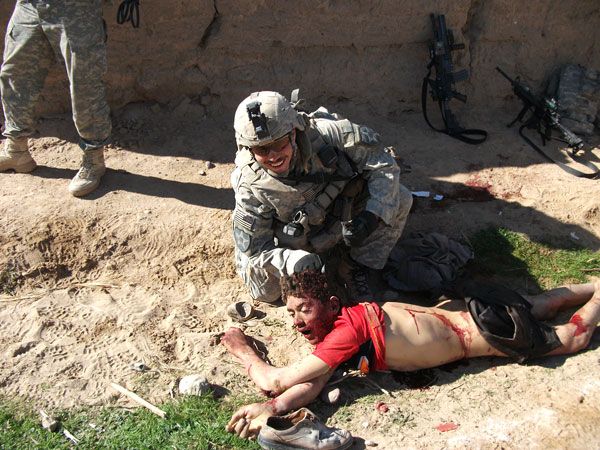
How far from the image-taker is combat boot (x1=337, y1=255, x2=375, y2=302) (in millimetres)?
4961

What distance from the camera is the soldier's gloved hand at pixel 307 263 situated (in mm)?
4340

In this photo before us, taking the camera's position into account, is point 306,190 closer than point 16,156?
Yes

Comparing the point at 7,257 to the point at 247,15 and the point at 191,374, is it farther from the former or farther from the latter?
the point at 247,15

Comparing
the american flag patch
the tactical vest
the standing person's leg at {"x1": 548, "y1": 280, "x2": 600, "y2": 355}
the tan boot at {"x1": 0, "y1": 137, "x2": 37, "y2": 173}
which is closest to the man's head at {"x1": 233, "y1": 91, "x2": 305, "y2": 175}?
the tactical vest

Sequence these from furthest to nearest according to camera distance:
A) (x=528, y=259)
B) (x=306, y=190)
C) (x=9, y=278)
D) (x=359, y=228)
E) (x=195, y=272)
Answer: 1. (x=528, y=259)
2. (x=195, y=272)
3. (x=9, y=278)
4. (x=306, y=190)
5. (x=359, y=228)

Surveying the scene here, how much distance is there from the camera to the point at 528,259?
5.38 metres

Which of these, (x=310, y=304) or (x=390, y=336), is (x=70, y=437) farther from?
(x=390, y=336)

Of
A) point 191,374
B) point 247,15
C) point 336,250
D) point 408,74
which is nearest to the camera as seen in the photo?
point 191,374

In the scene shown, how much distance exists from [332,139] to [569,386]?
2.12 meters

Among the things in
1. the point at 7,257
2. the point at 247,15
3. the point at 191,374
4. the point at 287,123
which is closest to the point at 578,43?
the point at 247,15

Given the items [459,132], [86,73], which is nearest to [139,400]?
[86,73]

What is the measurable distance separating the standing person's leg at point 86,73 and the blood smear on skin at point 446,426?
3186 millimetres

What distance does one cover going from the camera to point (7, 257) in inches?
196

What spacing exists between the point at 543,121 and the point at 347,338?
148 inches
